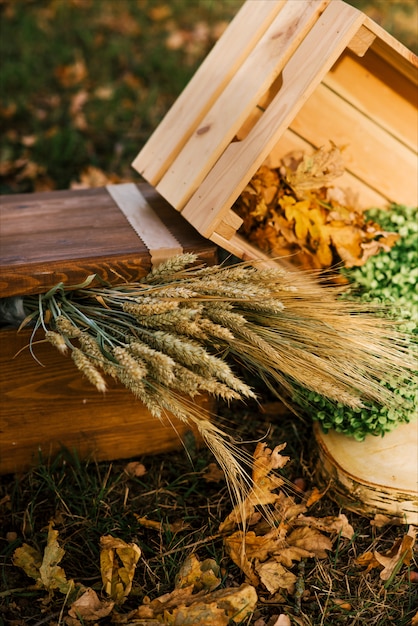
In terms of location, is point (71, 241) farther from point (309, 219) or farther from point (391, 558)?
point (391, 558)

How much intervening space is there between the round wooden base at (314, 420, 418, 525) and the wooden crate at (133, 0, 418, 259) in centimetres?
59

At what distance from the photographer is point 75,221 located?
6.95ft

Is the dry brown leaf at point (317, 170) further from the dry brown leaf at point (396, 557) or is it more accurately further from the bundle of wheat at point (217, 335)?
the dry brown leaf at point (396, 557)

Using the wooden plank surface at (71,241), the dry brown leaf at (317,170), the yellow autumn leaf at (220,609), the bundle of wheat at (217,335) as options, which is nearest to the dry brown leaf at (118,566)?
the yellow autumn leaf at (220,609)

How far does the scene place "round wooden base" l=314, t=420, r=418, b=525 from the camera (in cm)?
177

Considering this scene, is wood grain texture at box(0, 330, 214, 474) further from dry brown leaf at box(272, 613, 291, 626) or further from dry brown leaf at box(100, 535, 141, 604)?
dry brown leaf at box(272, 613, 291, 626)

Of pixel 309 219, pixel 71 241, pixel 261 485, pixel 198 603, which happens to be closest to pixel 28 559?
pixel 198 603

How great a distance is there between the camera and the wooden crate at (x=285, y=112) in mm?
1783

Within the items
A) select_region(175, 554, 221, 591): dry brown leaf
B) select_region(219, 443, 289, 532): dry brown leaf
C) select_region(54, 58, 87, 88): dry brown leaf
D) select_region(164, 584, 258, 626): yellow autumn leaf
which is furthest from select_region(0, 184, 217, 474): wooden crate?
select_region(54, 58, 87, 88): dry brown leaf

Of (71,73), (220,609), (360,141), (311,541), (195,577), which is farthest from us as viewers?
(71,73)

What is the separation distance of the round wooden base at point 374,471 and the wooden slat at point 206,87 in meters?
0.99

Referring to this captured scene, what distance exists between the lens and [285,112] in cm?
176

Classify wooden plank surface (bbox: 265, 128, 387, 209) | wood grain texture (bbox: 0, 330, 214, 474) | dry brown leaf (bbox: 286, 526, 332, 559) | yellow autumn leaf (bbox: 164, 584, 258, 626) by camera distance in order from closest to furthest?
yellow autumn leaf (bbox: 164, 584, 258, 626) < dry brown leaf (bbox: 286, 526, 332, 559) < wood grain texture (bbox: 0, 330, 214, 474) < wooden plank surface (bbox: 265, 128, 387, 209)

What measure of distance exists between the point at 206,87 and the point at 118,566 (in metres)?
1.43
